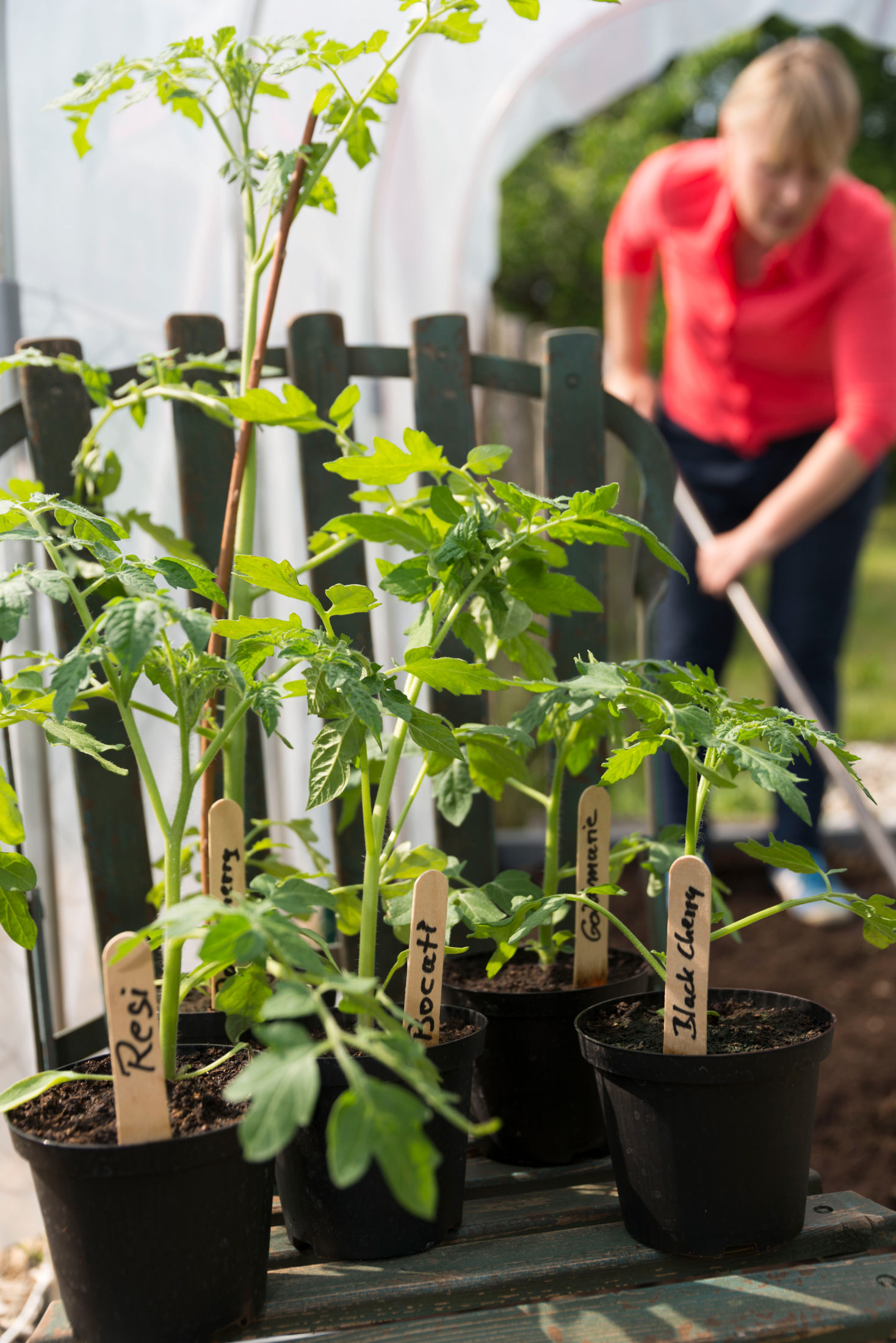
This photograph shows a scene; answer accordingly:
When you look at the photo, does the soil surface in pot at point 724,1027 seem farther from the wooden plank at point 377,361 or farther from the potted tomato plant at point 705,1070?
the wooden plank at point 377,361

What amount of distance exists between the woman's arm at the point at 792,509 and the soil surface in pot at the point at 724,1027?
1261mm

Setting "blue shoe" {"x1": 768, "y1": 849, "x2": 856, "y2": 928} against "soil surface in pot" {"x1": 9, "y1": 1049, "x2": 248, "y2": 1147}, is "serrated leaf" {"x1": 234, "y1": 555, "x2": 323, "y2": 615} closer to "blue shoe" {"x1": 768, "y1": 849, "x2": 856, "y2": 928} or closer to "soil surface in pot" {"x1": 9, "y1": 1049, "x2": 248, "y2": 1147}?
"soil surface in pot" {"x1": 9, "y1": 1049, "x2": 248, "y2": 1147}

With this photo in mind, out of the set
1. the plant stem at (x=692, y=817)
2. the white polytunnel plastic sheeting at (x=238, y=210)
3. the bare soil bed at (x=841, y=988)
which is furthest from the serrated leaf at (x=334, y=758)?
the bare soil bed at (x=841, y=988)

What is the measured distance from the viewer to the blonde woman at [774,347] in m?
1.92

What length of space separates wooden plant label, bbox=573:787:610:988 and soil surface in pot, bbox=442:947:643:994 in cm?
3

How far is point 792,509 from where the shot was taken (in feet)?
6.45

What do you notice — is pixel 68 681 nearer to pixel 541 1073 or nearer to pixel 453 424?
pixel 541 1073

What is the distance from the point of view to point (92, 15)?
1.38 m

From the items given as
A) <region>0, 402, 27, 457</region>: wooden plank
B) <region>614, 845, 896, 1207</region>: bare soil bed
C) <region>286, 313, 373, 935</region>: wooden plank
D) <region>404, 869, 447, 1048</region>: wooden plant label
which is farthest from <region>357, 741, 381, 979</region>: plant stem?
<region>614, 845, 896, 1207</region>: bare soil bed

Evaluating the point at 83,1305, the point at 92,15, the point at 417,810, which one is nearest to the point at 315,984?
the point at 83,1305

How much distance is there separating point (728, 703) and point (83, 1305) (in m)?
0.58

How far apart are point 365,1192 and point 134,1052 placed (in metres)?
0.21

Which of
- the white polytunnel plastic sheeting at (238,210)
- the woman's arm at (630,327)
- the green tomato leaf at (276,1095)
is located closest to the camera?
the green tomato leaf at (276,1095)

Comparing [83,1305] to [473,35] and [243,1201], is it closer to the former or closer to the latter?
[243,1201]
